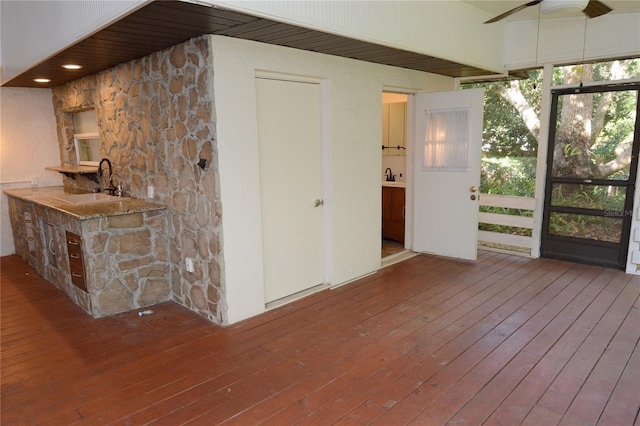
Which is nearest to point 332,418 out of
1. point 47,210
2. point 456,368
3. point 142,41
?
point 456,368

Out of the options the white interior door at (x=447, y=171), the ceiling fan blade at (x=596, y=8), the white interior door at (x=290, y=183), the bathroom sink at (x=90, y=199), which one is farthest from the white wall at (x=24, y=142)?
the ceiling fan blade at (x=596, y=8)

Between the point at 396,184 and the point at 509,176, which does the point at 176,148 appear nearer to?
the point at 396,184

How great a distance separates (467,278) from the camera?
4.53 metres

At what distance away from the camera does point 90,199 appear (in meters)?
4.64

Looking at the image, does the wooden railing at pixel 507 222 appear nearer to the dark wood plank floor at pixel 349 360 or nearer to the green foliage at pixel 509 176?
the green foliage at pixel 509 176

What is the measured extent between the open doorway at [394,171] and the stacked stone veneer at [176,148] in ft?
9.50

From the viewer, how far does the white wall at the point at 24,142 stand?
18.2ft

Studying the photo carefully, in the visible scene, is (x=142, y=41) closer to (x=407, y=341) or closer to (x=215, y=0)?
(x=215, y=0)

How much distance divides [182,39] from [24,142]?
392cm

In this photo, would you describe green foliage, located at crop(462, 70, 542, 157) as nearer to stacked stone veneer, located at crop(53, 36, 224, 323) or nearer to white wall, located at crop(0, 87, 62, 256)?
stacked stone veneer, located at crop(53, 36, 224, 323)

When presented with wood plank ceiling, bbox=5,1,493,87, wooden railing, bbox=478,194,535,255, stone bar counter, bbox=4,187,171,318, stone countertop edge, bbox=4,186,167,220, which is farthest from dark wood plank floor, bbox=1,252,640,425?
wood plank ceiling, bbox=5,1,493,87

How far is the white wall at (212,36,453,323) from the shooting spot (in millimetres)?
3266

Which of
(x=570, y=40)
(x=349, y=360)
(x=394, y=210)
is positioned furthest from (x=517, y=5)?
(x=349, y=360)

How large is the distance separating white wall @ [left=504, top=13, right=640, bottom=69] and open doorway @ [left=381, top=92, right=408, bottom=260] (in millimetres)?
1530
